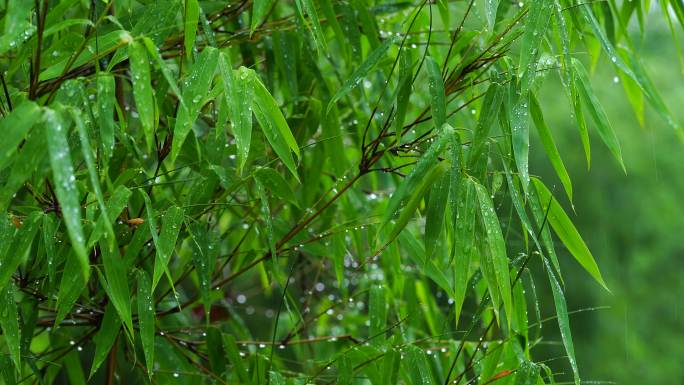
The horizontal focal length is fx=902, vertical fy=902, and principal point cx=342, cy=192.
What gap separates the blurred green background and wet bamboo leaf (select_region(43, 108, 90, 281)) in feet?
13.3

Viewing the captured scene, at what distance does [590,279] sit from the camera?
15.7ft

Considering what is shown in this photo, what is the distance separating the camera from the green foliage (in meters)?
0.94

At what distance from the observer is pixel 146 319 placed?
108 cm

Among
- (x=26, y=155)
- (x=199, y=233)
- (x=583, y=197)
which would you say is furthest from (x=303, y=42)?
(x=583, y=197)

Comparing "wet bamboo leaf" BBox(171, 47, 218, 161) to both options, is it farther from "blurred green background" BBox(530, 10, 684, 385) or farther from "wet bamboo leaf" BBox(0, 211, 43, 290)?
"blurred green background" BBox(530, 10, 684, 385)

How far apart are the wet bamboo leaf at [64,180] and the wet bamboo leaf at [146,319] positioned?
316 mm

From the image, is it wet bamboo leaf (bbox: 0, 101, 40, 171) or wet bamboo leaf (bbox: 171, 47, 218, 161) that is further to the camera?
wet bamboo leaf (bbox: 171, 47, 218, 161)

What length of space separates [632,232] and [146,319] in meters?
4.26

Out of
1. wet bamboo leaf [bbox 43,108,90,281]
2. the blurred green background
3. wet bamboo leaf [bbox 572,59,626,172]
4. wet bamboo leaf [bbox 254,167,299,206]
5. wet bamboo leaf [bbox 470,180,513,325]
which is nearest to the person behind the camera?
wet bamboo leaf [bbox 43,108,90,281]

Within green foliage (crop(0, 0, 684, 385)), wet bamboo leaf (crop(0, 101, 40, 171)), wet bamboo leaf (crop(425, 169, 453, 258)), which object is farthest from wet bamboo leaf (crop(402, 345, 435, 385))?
wet bamboo leaf (crop(0, 101, 40, 171))

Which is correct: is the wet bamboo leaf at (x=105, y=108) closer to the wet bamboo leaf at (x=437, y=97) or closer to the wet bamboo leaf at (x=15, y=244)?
the wet bamboo leaf at (x=15, y=244)

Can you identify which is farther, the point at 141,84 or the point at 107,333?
the point at 107,333

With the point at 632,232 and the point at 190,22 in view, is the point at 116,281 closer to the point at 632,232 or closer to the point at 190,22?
the point at 190,22

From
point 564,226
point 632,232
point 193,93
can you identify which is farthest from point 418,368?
point 632,232
